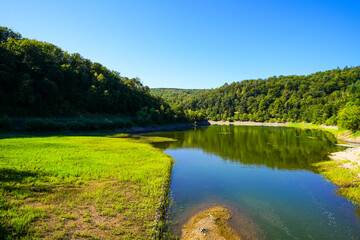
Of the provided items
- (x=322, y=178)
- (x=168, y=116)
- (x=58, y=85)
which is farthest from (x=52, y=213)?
(x=168, y=116)

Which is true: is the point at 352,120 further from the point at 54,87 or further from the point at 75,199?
the point at 54,87

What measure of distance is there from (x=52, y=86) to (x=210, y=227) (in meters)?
78.6

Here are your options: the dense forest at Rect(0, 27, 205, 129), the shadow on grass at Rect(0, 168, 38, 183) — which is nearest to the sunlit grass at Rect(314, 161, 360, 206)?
the shadow on grass at Rect(0, 168, 38, 183)

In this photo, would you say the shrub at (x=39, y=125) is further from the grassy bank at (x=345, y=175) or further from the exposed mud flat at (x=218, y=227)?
the grassy bank at (x=345, y=175)

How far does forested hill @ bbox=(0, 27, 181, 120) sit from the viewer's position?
5903cm

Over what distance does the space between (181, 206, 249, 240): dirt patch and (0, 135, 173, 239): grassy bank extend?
223cm

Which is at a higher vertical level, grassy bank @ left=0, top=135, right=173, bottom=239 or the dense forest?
the dense forest

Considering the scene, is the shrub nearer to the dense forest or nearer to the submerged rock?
the dense forest

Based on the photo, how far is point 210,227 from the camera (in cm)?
1062

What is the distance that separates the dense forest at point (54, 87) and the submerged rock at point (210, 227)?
67.2 meters

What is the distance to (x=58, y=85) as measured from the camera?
76.5 metres

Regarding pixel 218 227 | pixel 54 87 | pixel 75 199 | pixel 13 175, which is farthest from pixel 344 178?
pixel 54 87

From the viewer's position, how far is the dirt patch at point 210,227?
386 inches

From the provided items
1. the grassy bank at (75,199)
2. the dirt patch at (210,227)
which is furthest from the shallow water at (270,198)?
the grassy bank at (75,199)
